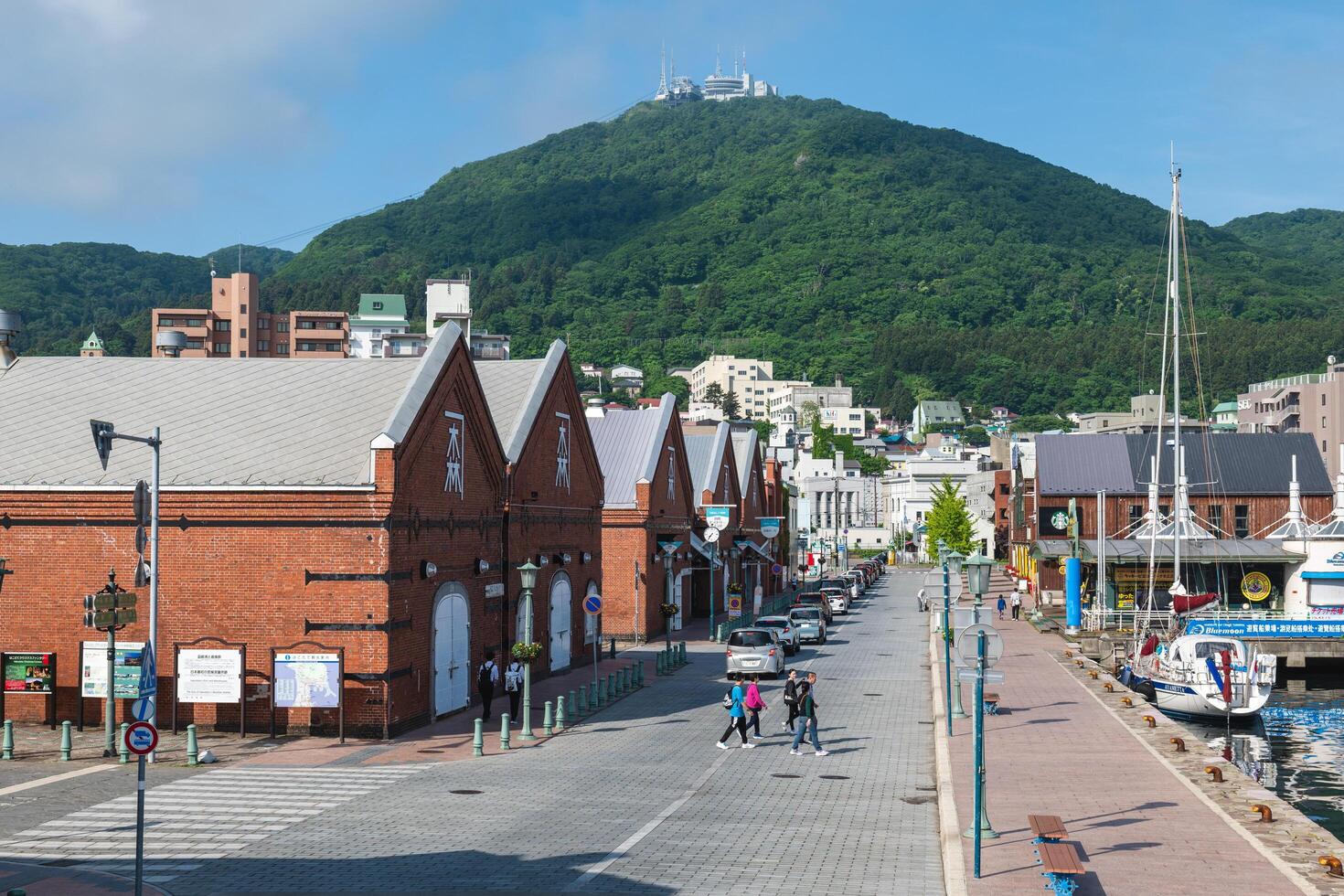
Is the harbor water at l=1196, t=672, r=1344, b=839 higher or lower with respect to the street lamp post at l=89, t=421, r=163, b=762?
lower

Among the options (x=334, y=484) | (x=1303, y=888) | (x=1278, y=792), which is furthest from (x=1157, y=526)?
(x=1303, y=888)

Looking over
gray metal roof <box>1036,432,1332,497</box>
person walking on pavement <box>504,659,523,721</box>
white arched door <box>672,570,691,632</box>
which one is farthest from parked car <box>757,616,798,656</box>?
gray metal roof <box>1036,432,1332,497</box>

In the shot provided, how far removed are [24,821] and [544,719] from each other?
43.7 ft

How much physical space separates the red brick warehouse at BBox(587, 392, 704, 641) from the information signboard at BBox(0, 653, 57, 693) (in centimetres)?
2946

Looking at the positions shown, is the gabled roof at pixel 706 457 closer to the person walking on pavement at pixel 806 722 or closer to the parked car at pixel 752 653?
the parked car at pixel 752 653

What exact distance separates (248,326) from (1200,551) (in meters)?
127

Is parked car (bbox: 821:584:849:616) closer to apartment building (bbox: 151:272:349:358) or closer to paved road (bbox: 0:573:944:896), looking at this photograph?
paved road (bbox: 0:573:944:896)

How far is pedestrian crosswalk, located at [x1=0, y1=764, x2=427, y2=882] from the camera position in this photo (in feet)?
62.6

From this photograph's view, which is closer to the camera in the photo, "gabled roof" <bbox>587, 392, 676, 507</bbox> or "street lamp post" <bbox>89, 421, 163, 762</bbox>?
"street lamp post" <bbox>89, 421, 163, 762</bbox>

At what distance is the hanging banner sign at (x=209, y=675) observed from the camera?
99.0ft

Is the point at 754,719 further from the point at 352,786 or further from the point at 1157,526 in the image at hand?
the point at 1157,526

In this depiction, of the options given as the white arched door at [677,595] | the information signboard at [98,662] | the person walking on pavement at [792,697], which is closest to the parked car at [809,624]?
the white arched door at [677,595]

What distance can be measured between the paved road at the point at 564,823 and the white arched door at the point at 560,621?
12213mm

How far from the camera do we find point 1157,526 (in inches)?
2916
